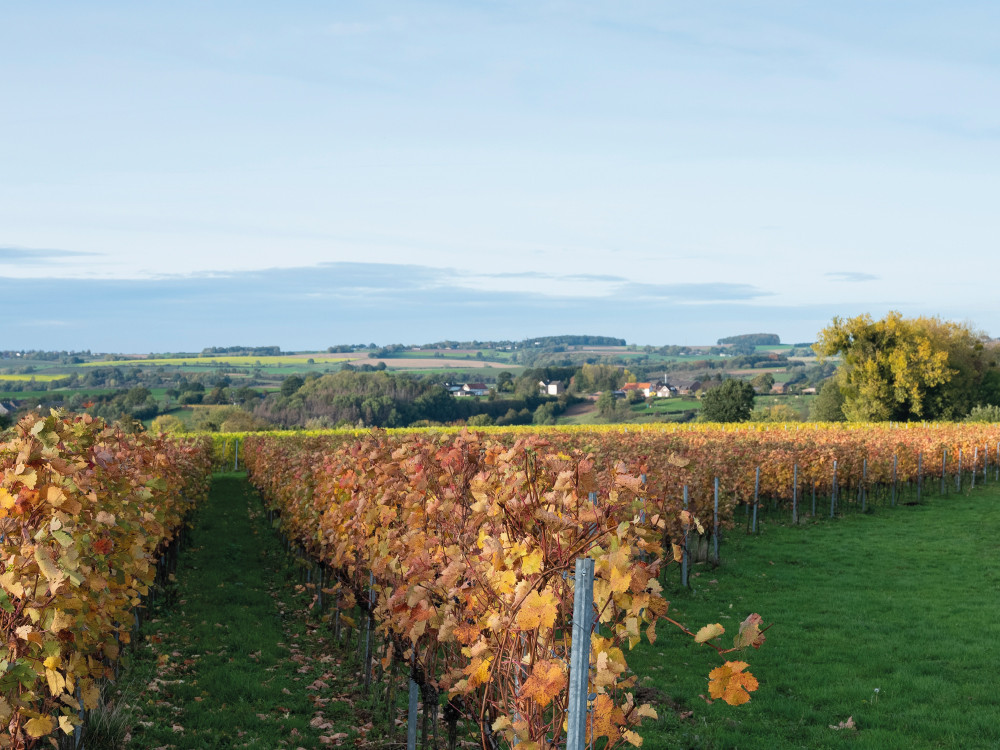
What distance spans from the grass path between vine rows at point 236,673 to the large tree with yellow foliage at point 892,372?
50.5m

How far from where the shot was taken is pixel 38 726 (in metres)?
3.87

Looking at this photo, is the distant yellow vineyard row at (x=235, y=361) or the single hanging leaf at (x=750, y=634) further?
the distant yellow vineyard row at (x=235, y=361)

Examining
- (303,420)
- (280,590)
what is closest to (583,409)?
(303,420)

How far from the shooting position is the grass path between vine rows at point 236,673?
6844 mm

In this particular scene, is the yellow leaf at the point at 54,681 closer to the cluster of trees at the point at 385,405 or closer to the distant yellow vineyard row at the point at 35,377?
the cluster of trees at the point at 385,405

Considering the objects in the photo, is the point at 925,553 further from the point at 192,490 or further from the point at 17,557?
the point at 17,557

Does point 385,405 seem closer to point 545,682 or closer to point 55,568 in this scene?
point 55,568

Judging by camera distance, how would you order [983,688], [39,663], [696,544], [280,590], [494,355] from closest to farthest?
[39,663], [983,688], [280,590], [696,544], [494,355]

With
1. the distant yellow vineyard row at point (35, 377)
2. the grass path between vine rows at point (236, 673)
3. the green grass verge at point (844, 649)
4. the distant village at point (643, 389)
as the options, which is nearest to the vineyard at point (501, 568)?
the grass path between vine rows at point (236, 673)

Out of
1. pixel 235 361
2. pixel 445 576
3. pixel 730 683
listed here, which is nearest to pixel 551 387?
pixel 445 576

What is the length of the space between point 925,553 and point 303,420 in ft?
227

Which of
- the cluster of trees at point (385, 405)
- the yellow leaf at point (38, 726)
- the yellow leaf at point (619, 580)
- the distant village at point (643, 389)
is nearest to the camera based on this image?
the yellow leaf at point (619, 580)

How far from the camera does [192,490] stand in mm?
16797

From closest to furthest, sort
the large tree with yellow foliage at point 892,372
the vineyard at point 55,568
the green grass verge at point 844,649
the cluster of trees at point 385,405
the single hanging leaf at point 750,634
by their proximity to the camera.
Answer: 1. the single hanging leaf at point 750,634
2. the vineyard at point 55,568
3. the green grass verge at point 844,649
4. the large tree with yellow foliage at point 892,372
5. the cluster of trees at point 385,405
